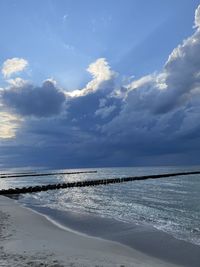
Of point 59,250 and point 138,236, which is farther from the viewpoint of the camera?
point 138,236

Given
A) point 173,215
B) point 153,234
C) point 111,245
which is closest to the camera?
point 111,245

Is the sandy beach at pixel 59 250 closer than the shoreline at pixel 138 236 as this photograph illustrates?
Yes

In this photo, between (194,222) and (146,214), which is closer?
(194,222)

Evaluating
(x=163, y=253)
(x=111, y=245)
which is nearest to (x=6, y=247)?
(x=111, y=245)

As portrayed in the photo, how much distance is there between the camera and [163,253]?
52.6 feet

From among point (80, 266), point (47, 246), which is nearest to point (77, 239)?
point (47, 246)

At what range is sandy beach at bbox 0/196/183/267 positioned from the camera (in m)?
12.6

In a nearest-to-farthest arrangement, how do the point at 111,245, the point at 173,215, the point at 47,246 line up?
the point at 47,246 < the point at 111,245 < the point at 173,215

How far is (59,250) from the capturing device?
14.6 meters

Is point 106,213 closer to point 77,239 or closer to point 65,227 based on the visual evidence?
point 65,227

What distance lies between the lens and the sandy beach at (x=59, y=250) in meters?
12.6

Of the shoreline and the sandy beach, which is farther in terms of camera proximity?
the shoreline

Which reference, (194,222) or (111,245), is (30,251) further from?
(194,222)

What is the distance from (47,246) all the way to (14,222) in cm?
765
